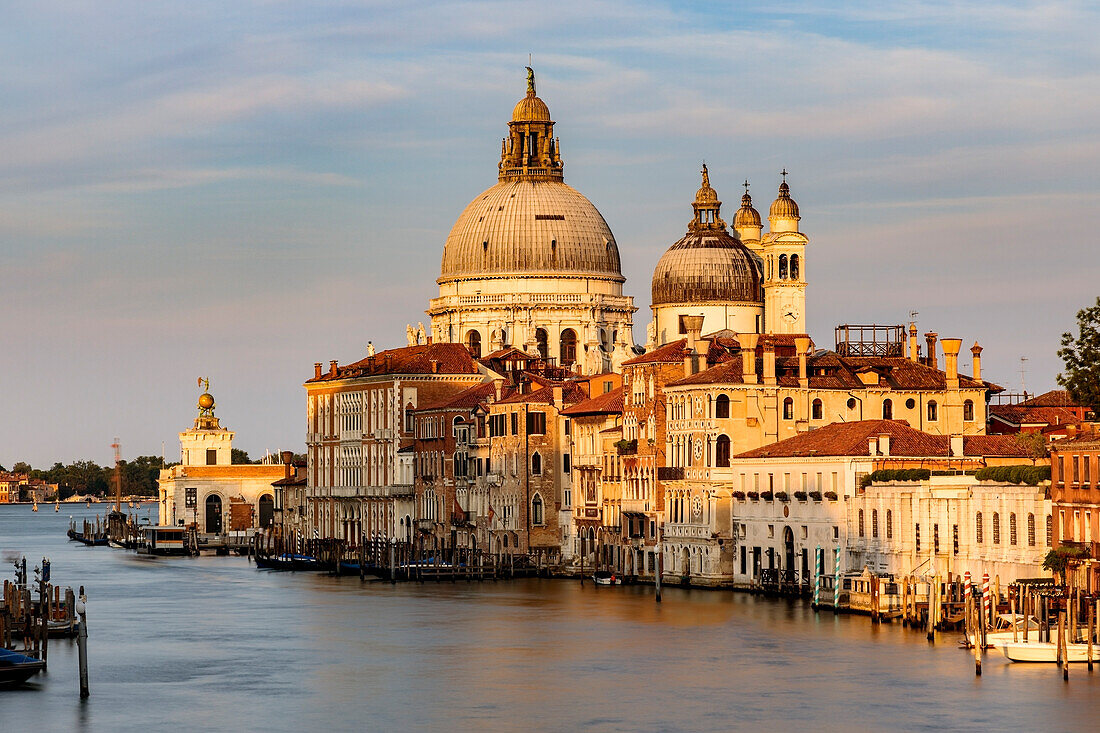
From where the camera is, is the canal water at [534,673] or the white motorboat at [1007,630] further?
the white motorboat at [1007,630]

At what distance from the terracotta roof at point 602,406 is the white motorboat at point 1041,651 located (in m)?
37.0

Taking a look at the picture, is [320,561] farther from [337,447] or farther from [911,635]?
[911,635]

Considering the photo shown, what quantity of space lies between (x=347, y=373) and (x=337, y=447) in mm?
4115

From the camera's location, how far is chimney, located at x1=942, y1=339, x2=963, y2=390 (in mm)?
82562

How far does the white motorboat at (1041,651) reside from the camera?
50.5 metres

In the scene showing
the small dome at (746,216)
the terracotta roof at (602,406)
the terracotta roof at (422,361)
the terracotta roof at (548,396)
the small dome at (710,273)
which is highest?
the small dome at (746,216)

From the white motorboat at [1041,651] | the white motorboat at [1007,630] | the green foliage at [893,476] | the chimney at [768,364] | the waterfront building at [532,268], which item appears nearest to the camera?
the white motorboat at [1041,651]

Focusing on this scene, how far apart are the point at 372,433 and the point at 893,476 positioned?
169 ft

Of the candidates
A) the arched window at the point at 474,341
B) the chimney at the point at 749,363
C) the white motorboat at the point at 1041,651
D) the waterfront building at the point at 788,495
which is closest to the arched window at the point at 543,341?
the arched window at the point at 474,341

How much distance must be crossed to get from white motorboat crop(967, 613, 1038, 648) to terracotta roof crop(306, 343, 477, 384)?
5853cm

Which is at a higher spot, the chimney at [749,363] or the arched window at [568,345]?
the arched window at [568,345]

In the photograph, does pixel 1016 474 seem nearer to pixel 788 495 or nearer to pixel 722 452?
pixel 788 495

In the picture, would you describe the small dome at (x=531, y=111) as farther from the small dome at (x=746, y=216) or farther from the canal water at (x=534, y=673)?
the canal water at (x=534, y=673)

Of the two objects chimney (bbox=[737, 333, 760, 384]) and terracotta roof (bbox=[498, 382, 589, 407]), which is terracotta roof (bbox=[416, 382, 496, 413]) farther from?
chimney (bbox=[737, 333, 760, 384])
